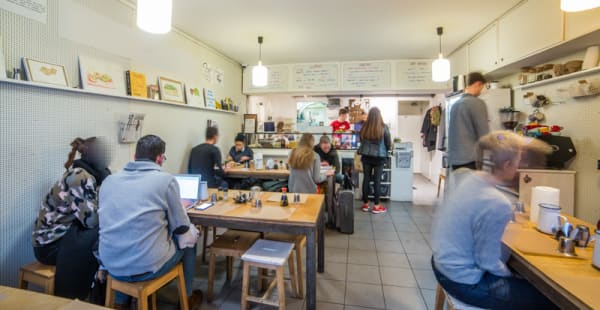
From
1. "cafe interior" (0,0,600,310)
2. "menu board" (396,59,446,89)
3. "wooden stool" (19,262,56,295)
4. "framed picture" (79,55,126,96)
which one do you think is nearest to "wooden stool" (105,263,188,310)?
"cafe interior" (0,0,600,310)

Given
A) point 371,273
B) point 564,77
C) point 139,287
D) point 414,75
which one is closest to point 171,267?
point 139,287

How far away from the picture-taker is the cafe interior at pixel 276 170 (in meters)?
1.30

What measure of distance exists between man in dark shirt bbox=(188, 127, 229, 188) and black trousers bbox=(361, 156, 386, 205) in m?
2.22

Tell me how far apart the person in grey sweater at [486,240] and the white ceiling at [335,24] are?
216cm

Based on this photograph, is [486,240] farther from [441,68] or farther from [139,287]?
[441,68]

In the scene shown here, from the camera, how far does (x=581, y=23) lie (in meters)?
2.12

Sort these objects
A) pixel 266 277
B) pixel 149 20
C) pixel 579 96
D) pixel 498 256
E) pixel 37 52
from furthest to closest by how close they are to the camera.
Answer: pixel 579 96, pixel 266 277, pixel 37 52, pixel 149 20, pixel 498 256

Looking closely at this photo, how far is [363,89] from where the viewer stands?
16.0 feet

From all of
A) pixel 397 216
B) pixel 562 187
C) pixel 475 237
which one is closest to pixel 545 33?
pixel 562 187

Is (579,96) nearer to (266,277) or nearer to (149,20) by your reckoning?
(266,277)

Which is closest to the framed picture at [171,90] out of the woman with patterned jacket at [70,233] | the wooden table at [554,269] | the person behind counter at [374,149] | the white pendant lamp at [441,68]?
the woman with patterned jacket at [70,233]

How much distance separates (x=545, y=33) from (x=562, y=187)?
1391 mm

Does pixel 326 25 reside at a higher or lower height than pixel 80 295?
higher

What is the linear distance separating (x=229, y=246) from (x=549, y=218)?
189 cm
